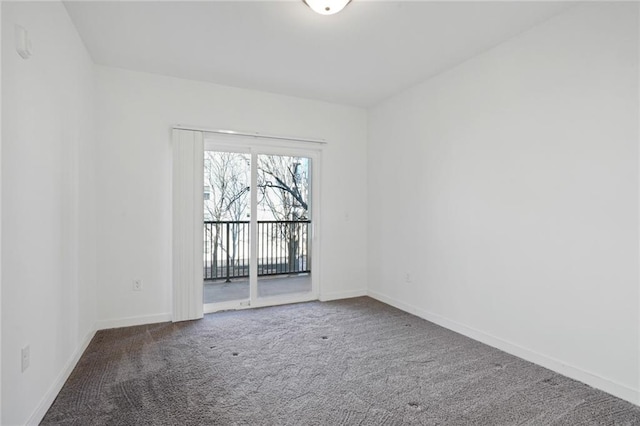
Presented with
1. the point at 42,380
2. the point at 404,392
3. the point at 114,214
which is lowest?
the point at 404,392

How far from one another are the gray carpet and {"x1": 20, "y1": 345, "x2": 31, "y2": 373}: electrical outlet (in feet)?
1.34

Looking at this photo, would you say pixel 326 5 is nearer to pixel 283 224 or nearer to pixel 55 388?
pixel 283 224

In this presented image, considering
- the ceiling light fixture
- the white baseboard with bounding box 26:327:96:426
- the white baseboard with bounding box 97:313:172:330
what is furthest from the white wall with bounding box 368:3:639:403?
the white baseboard with bounding box 26:327:96:426

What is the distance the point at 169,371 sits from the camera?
2.42m

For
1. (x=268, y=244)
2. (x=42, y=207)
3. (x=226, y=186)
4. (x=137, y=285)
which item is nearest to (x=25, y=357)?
(x=42, y=207)

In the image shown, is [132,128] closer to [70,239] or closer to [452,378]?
[70,239]

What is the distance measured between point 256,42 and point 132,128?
1.62 meters

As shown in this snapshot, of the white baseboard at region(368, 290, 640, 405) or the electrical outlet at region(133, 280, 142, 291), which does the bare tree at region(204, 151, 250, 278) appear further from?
the white baseboard at region(368, 290, 640, 405)

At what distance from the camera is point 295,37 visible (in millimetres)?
2748

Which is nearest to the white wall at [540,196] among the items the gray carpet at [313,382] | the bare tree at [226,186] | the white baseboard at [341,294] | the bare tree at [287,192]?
the gray carpet at [313,382]

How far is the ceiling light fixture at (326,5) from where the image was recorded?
2.18m

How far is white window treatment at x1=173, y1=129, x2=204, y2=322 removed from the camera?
3531mm

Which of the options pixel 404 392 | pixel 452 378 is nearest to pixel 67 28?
pixel 404 392

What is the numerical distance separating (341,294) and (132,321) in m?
2.49
